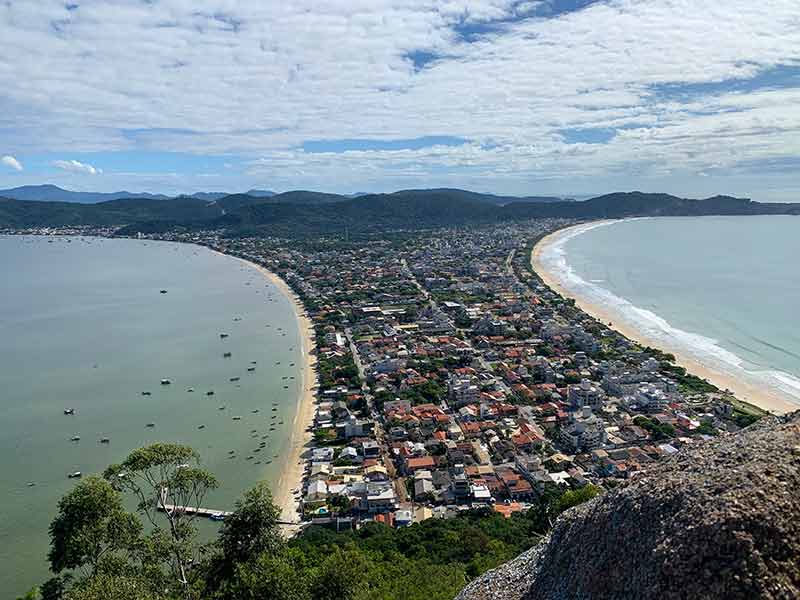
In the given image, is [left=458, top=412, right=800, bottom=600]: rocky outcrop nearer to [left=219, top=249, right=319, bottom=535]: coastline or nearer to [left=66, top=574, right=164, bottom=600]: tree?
[left=66, top=574, right=164, bottom=600]: tree

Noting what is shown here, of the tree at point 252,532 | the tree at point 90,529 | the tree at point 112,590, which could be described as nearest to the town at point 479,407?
the tree at point 252,532

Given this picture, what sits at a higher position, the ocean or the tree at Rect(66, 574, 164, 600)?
the tree at Rect(66, 574, 164, 600)

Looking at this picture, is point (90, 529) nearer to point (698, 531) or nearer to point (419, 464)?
point (698, 531)

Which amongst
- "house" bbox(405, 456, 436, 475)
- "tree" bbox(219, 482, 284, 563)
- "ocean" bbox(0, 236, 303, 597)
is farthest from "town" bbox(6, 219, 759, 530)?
"tree" bbox(219, 482, 284, 563)

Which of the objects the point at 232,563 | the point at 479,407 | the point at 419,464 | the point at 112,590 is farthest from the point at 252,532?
the point at 479,407

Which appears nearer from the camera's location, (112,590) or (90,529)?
(112,590)

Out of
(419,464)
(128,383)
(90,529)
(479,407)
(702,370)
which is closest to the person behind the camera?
(90,529)
